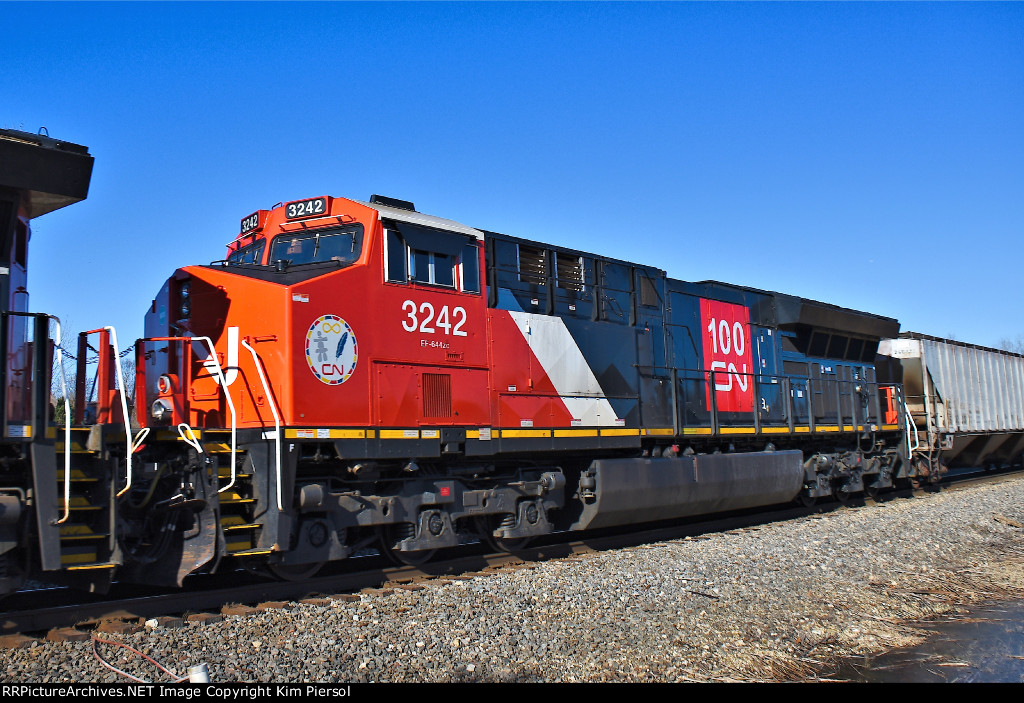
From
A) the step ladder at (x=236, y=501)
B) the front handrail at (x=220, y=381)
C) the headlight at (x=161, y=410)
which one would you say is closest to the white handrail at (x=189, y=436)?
the front handrail at (x=220, y=381)

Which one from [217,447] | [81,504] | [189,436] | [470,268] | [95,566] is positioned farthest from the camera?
[470,268]

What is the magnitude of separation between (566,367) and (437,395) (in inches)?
82.3

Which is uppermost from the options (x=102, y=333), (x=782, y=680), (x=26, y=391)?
(x=102, y=333)

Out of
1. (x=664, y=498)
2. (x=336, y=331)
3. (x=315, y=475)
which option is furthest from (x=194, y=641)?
(x=664, y=498)

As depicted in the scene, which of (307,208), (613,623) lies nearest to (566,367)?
(307,208)

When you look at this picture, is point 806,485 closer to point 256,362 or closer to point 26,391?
point 256,362

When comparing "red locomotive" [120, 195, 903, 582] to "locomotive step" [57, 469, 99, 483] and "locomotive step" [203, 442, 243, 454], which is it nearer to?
"locomotive step" [203, 442, 243, 454]

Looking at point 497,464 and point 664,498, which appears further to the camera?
point 664,498

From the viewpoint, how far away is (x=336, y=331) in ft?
25.6

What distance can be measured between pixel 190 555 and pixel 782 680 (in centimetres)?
457

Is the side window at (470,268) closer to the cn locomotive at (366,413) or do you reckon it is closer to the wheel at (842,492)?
the cn locomotive at (366,413)

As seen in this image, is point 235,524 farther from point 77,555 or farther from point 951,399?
point 951,399

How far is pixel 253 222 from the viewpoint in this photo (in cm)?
900
